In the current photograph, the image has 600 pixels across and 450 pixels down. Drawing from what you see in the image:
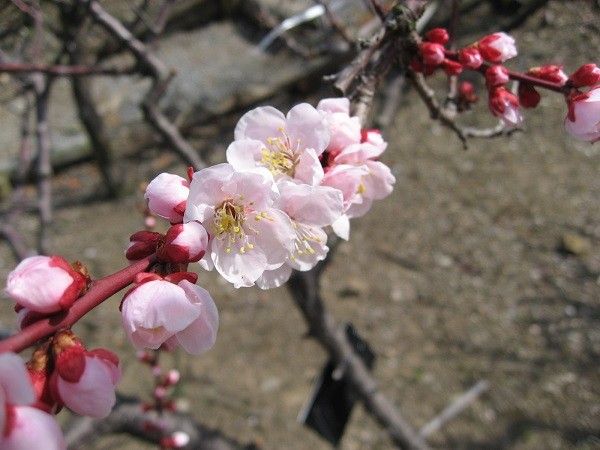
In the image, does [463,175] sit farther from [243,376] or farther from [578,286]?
[243,376]

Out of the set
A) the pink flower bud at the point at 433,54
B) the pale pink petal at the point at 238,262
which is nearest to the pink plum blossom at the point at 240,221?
the pale pink petal at the point at 238,262

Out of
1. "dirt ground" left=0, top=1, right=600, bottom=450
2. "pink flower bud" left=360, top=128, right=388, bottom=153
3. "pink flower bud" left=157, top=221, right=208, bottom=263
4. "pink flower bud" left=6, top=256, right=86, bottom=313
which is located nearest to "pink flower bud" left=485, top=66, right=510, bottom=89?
"pink flower bud" left=360, top=128, right=388, bottom=153

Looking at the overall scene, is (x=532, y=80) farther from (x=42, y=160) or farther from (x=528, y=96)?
(x=42, y=160)

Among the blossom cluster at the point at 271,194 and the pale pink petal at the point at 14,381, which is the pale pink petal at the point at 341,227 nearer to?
the blossom cluster at the point at 271,194

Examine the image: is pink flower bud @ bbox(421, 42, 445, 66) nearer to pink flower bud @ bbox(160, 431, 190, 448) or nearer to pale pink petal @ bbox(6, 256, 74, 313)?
pale pink petal @ bbox(6, 256, 74, 313)

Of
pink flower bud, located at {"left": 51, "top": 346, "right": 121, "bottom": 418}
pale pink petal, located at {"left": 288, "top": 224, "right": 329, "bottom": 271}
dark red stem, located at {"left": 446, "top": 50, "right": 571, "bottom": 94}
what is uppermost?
dark red stem, located at {"left": 446, "top": 50, "right": 571, "bottom": 94}

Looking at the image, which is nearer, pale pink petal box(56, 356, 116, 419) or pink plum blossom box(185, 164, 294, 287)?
pale pink petal box(56, 356, 116, 419)
